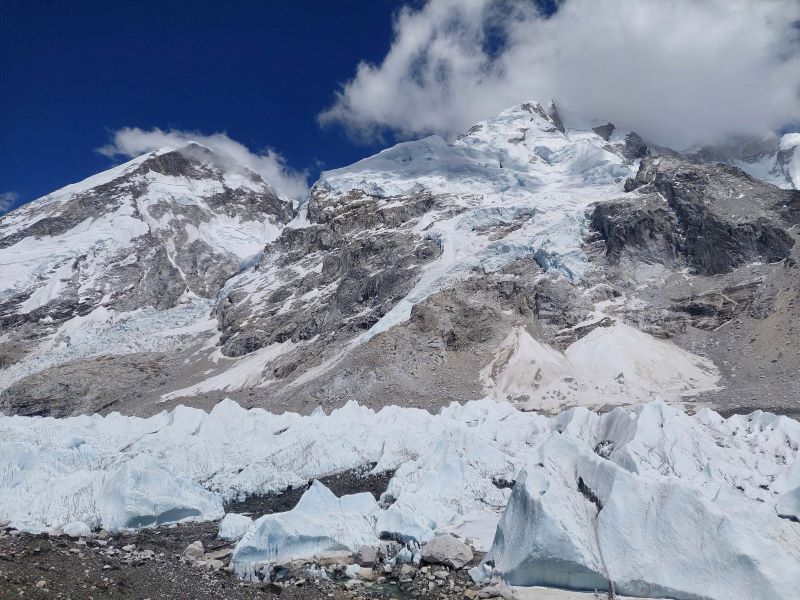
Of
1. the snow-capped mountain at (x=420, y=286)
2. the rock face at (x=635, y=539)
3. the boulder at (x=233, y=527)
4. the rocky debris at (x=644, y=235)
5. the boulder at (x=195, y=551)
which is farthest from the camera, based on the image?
the rocky debris at (x=644, y=235)

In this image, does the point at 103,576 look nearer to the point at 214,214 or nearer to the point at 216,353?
the point at 216,353

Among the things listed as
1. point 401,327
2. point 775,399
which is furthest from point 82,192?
point 775,399

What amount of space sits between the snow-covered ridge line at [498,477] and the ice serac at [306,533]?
134mm

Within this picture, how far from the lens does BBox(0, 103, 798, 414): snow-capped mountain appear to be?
69.2m

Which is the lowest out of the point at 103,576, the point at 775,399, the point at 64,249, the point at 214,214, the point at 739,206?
the point at 775,399

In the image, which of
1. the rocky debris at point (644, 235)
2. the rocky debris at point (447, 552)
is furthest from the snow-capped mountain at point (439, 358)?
the rocky debris at point (447, 552)

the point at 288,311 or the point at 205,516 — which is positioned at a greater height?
the point at 288,311

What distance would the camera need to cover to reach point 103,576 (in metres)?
14.5

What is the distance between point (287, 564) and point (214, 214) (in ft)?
573

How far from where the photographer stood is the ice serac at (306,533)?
16375mm

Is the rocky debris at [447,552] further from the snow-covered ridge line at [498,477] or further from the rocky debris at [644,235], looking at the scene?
the rocky debris at [644,235]

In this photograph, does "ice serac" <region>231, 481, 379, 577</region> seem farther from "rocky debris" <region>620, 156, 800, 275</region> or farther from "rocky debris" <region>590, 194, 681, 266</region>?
"rocky debris" <region>620, 156, 800, 275</region>

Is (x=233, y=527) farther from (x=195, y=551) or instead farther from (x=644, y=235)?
(x=644, y=235)

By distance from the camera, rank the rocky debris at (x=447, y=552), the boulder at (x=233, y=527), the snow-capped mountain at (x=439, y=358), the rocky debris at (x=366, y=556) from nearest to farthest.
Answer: the snow-capped mountain at (x=439, y=358), the rocky debris at (x=447, y=552), the rocky debris at (x=366, y=556), the boulder at (x=233, y=527)
